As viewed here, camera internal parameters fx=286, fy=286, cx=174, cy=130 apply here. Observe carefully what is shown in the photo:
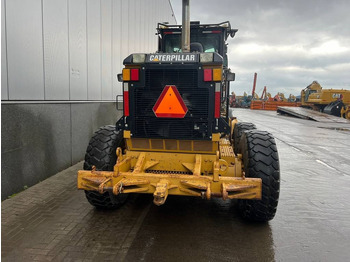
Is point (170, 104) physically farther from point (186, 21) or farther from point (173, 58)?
point (186, 21)

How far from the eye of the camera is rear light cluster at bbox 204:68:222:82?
12.5 feet

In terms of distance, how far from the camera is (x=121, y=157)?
4176mm

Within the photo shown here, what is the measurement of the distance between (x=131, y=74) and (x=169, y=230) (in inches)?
86.9

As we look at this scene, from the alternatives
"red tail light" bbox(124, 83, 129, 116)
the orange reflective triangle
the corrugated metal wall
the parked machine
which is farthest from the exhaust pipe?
the parked machine

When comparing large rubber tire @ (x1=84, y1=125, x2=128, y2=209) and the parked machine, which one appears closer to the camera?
large rubber tire @ (x1=84, y1=125, x2=128, y2=209)

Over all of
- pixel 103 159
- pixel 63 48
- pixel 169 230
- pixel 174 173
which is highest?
pixel 63 48

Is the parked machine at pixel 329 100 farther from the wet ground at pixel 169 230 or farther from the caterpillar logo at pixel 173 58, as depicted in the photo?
the caterpillar logo at pixel 173 58

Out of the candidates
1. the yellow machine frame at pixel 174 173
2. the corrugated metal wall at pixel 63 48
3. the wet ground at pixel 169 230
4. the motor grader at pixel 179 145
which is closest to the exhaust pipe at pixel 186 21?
the motor grader at pixel 179 145

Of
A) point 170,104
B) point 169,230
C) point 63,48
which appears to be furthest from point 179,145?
point 63,48

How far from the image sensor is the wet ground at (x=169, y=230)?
10.9 ft

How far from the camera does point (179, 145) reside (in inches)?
162

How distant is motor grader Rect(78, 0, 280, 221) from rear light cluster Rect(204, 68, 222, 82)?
0.01 m

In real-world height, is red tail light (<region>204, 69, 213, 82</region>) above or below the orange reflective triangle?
above

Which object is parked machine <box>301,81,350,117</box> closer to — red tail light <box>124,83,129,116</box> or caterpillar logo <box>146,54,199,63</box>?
caterpillar logo <box>146,54,199,63</box>
